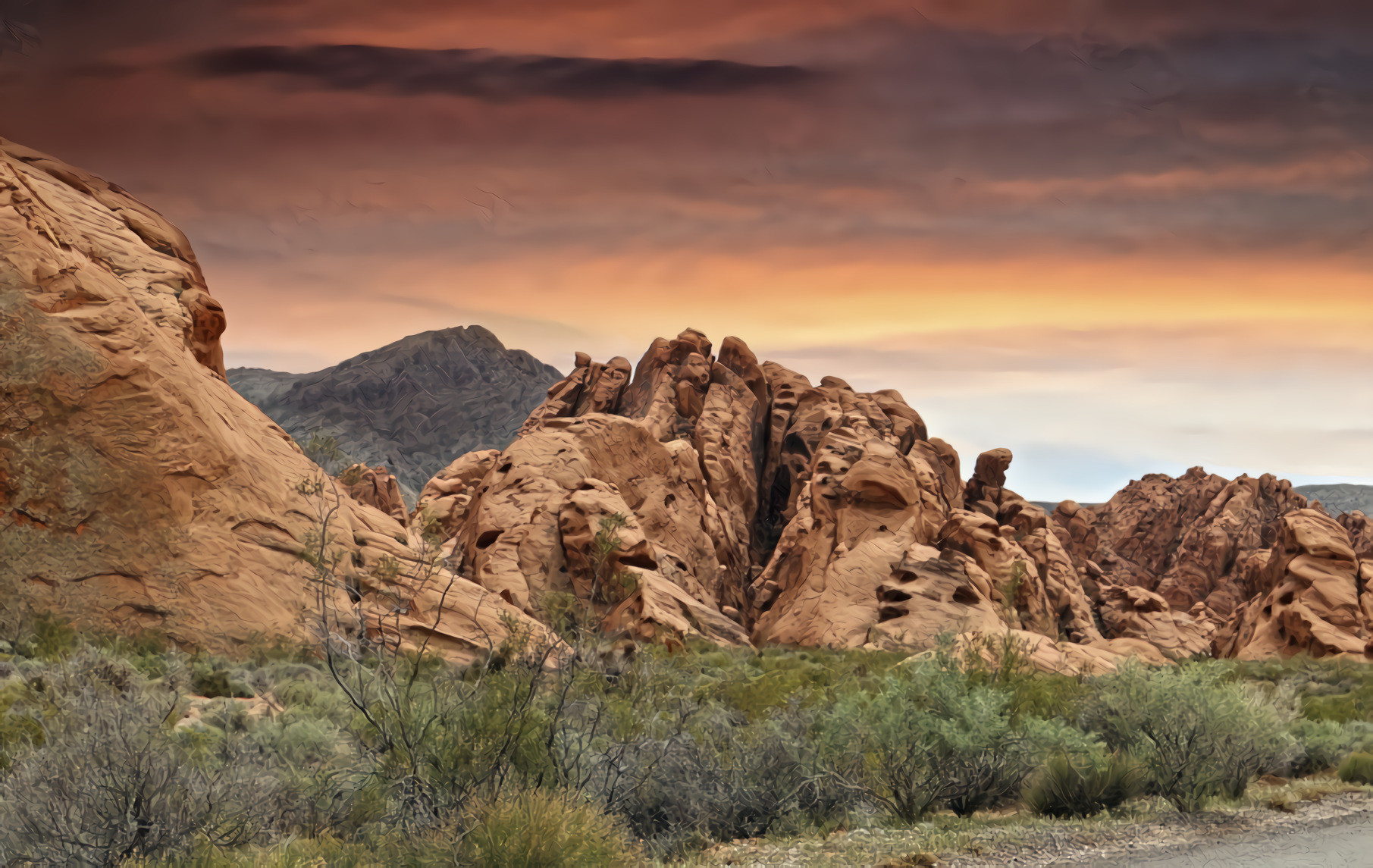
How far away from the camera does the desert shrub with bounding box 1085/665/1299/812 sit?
10.8 meters

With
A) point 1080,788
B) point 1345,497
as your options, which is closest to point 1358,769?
point 1080,788

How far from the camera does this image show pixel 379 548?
2297 cm

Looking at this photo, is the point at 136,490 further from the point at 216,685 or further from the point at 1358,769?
the point at 1358,769

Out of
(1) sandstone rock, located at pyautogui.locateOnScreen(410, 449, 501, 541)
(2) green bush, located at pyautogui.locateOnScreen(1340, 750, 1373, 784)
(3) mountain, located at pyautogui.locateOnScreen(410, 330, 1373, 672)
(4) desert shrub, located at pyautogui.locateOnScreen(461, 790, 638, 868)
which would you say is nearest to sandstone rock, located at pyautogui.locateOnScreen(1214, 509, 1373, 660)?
(3) mountain, located at pyautogui.locateOnScreen(410, 330, 1373, 672)

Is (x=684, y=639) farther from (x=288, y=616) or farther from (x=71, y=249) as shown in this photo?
(x=71, y=249)

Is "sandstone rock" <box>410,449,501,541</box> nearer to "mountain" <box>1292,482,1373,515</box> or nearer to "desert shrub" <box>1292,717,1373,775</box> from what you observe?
"desert shrub" <box>1292,717,1373,775</box>

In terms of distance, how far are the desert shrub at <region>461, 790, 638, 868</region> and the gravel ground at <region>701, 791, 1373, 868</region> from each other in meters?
2.74

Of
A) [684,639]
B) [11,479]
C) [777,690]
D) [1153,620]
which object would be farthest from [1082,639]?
[11,479]

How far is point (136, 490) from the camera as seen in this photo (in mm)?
A: 19047

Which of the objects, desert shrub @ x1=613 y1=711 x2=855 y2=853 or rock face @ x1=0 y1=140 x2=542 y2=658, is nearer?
desert shrub @ x1=613 y1=711 x2=855 y2=853

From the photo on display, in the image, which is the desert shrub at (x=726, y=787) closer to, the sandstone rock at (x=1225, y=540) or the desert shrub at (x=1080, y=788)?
the desert shrub at (x=1080, y=788)

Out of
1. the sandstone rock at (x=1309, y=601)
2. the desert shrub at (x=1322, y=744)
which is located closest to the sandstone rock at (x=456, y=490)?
the desert shrub at (x=1322, y=744)

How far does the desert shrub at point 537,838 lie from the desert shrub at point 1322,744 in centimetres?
1277

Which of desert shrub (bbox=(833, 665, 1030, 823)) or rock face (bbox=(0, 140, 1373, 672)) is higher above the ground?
rock face (bbox=(0, 140, 1373, 672))
